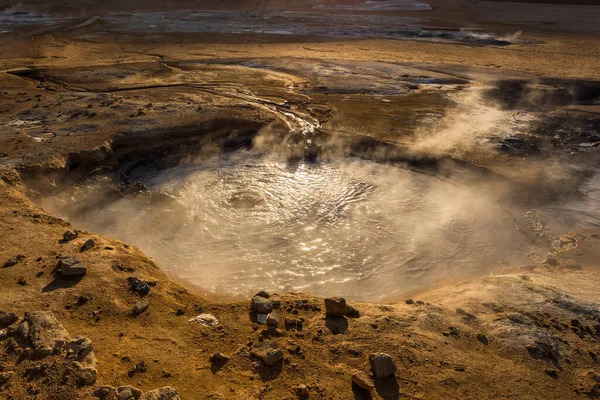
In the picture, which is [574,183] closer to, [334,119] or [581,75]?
[334,119]

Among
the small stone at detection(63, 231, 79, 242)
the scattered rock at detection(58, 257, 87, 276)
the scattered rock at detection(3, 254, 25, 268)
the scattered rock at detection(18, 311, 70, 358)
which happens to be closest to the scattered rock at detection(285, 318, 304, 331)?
the scattered rock at detection(18, 311, 70, 358)

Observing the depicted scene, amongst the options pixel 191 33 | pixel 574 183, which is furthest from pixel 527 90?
pixel 191 33

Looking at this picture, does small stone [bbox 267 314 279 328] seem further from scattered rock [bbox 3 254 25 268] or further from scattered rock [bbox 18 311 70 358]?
scattered rock [bbox 3 254 25 268]

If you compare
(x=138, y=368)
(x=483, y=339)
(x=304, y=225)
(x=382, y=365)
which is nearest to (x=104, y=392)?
(x=138, y=368)

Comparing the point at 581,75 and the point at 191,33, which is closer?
the point at 581,75

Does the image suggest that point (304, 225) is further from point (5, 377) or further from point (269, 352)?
point (5, 377)

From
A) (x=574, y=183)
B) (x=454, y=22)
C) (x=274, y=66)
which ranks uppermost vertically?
(x=454, y=22)
